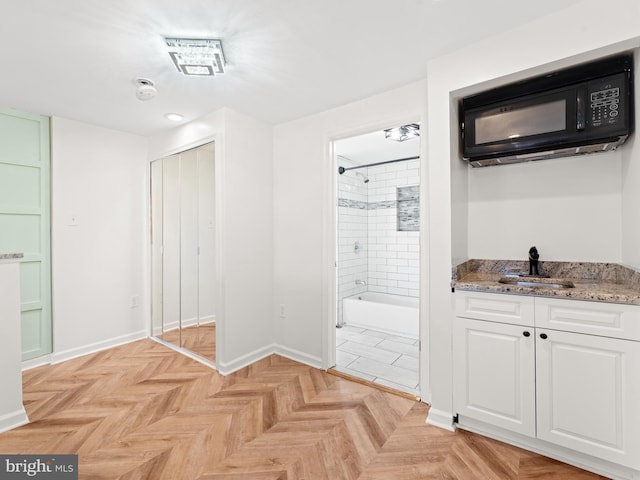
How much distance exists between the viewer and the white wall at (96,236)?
10.5ft

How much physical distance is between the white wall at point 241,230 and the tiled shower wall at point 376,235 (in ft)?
5.02

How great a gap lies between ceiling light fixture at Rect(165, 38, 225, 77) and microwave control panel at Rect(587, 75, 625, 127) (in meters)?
2.14

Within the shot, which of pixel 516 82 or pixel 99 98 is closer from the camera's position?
pixel 516 82

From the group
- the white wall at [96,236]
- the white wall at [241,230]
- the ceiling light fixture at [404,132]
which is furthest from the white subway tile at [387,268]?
the white wall at [96,236]

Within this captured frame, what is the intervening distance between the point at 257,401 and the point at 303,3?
261 centimetres

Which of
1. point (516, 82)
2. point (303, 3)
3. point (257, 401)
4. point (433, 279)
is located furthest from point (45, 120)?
point (516, 82)

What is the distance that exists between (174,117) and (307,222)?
67.0 inches

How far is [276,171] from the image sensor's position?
3.38 m

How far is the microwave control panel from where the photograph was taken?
1670 mm

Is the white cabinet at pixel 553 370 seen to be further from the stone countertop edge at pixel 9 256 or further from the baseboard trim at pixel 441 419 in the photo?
the stone countertop edge at pixel 9 256

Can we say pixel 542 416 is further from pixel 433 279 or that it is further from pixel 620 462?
pixel 433 279

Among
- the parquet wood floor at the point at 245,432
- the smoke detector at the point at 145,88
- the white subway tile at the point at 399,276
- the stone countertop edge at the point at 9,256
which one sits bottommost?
the parquet wood floor at the point at 245,432

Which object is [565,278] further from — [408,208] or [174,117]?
[174,117]

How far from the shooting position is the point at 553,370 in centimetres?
174
